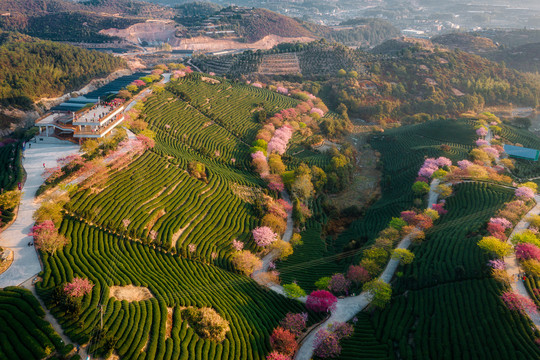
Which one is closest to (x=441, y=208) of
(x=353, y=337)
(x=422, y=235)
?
(x=422, y=235)

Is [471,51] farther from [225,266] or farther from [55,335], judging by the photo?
[55,335]

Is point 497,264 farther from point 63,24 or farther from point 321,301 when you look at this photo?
point 63,24

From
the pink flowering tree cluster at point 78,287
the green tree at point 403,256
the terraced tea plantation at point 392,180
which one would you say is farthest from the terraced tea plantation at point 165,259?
the green tree at point 403,256

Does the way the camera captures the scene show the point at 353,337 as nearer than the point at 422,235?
Yes

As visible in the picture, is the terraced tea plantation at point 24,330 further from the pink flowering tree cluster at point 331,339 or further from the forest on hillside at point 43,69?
the forest on hillside at point 43,69

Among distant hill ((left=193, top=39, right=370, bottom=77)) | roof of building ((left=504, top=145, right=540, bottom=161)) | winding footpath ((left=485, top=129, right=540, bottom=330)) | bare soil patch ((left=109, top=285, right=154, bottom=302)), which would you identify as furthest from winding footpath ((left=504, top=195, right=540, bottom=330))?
distant hill ((left=193, top=39, right=370, bottom=77))

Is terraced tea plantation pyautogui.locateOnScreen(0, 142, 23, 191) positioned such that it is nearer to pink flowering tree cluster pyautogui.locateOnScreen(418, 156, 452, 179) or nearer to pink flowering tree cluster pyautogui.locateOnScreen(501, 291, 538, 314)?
pink flowering tree cluster pyautogui.locateOnScreen(501, 291, 538, 314)

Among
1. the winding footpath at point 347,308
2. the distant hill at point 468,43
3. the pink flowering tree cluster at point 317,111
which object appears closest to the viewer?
the winding footpath at point 347,308
